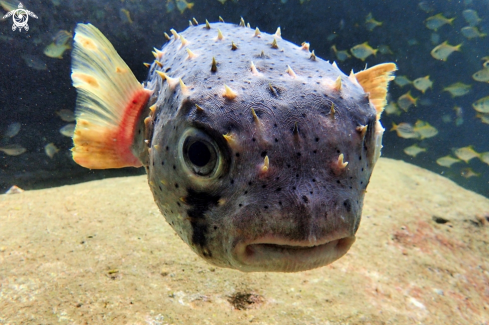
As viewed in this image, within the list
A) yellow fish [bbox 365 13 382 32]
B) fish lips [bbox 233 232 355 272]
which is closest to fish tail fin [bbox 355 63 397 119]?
fish lips [bbox 233 232 355 272]

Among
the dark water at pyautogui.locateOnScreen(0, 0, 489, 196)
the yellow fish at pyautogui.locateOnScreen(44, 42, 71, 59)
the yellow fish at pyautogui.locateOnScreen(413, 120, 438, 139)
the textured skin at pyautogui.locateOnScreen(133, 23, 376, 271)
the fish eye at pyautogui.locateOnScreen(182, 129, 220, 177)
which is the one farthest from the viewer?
the yellow fish at pyautogui.locateOnScreen(413, 120, 438, 139)

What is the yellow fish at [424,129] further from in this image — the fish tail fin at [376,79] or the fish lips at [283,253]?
the fish lips at [283,253]

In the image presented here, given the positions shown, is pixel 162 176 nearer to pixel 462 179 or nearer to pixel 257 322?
pixel 257 322

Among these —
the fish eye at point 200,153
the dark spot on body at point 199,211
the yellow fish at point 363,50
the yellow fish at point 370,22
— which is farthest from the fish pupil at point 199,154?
the yellow fish at point 370,22

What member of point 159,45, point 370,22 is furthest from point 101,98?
point 370,22

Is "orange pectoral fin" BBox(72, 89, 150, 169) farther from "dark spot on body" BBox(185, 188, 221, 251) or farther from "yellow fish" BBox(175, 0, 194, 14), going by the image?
"yellow fish" BBox(175, 0, 194, 14)
